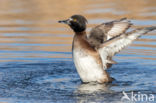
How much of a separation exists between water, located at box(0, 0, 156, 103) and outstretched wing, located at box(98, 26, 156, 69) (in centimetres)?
66

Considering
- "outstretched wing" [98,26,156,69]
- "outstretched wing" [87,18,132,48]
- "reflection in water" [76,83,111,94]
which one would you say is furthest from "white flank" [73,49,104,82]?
"outstretched wing" [87,18,132,48]

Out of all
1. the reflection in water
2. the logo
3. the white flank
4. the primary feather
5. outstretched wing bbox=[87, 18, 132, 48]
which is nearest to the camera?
the logo

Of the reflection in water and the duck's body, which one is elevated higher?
the duck's body

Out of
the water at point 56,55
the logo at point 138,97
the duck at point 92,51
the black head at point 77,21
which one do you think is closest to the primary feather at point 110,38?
the duck at point 92,51

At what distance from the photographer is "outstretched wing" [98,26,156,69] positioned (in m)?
9.92

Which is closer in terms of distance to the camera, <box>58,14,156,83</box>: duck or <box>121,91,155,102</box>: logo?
<box>121,91,155,102</box>: logo

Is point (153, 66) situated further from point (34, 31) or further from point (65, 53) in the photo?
point (34, 31)

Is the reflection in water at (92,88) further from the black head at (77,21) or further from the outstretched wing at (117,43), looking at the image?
the black head at (77,21)

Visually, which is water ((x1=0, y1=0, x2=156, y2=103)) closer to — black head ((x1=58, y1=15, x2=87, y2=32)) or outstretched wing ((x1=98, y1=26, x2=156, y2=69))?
outstretched wing ((x1=98, y1=26, x2=156, y2=69))

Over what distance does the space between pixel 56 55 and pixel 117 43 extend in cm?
342

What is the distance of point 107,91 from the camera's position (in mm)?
9805

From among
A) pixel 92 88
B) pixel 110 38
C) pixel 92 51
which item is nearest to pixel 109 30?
pixel 110 38

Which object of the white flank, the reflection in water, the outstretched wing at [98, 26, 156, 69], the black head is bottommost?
the reflection in water

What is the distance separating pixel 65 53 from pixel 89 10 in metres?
5.14
